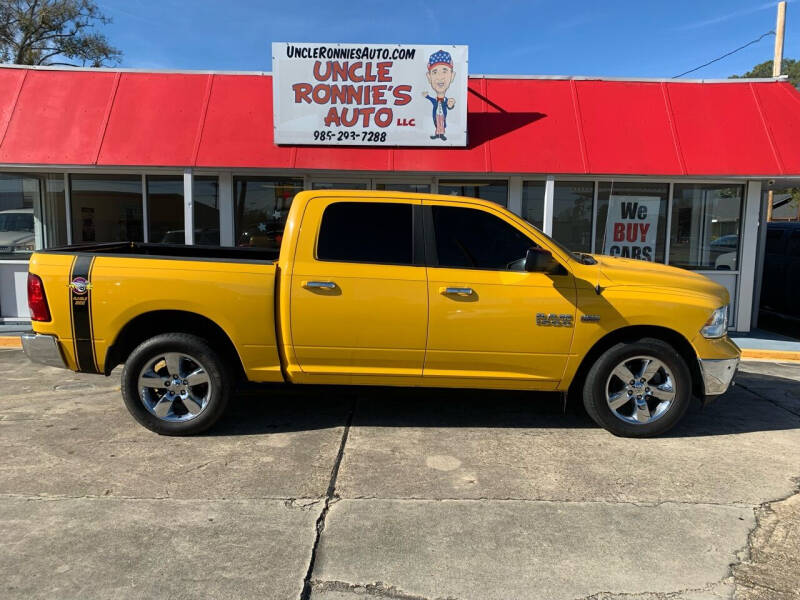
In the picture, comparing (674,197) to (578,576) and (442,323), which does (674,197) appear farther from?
(578,576)

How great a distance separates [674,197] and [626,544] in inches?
317

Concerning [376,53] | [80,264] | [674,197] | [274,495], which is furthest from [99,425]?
[674,197]

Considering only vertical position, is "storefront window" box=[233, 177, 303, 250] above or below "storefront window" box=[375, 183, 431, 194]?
below

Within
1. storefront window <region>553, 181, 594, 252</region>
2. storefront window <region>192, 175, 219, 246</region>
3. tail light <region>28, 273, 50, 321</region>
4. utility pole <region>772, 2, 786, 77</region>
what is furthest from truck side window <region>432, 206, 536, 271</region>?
utility pole <region>772, 2, 786, 77</region>

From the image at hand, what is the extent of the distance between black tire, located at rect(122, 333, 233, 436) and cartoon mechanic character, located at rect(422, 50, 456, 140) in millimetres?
5695

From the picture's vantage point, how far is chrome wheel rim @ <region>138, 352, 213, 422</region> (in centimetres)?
468

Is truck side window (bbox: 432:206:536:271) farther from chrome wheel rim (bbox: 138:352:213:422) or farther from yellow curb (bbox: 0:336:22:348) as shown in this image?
A: yellow curb (bbox: 0:336:22:348)

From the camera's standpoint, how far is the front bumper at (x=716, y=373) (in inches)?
184

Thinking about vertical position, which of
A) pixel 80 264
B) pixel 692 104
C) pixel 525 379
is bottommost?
pixel 525 379

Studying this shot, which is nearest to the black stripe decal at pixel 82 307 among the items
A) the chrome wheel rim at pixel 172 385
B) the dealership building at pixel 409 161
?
the chrome wheel rim at pixel 172 385

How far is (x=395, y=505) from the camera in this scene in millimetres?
3658

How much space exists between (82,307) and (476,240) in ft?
10.6

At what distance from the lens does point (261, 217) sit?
391 inches

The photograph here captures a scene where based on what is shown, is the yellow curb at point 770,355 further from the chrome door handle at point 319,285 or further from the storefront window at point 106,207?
the storefront window at point 106,207
